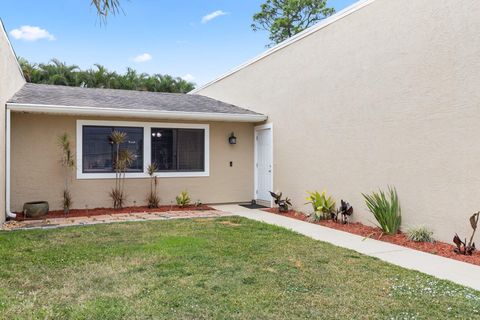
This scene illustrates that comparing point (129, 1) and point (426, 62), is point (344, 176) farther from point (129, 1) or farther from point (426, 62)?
point (129, 1)

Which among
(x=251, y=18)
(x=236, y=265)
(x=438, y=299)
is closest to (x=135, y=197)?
(x=236, y=265)

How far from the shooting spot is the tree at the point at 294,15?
26.8 metres

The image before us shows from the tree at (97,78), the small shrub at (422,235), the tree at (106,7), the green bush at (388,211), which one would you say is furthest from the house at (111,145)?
the tree at (97,78)

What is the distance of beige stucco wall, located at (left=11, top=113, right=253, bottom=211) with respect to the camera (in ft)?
31.6

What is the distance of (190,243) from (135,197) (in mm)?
5089

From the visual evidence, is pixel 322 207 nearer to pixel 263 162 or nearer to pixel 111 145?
pixel 263 162

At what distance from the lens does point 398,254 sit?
580cm

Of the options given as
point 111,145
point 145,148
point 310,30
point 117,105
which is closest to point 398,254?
point 310,30

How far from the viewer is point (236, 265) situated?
16.5 ft

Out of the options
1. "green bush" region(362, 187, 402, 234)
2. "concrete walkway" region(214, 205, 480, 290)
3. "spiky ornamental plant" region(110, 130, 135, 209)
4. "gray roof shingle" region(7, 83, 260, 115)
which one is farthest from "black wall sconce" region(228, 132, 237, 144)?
"green bush" region(362, 187, 402, 234)

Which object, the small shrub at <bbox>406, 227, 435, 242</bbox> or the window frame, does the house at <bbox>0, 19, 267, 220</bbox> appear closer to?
the window frame

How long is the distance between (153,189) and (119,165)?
3.98 ft

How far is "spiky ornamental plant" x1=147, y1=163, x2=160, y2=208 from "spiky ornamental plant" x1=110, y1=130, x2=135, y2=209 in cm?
59

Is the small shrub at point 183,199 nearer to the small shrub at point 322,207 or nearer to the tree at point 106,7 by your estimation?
the small shrub at point 322,207
